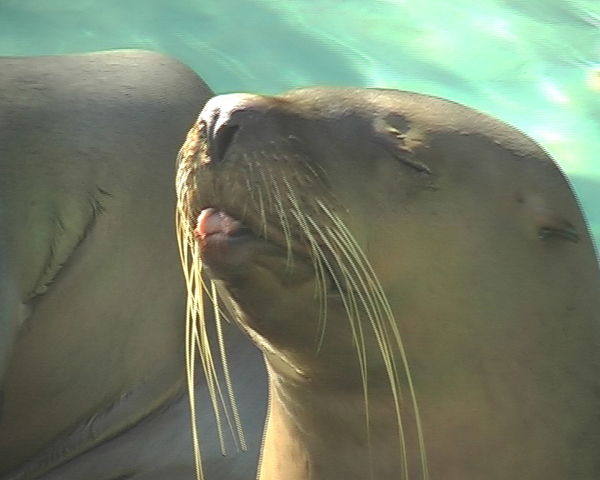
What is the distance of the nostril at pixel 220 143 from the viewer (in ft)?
5.13

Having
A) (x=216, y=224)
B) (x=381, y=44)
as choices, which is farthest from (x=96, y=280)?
(x=381, y=44)

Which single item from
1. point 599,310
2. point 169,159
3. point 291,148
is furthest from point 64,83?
point 599,310

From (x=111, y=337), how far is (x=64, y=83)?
59 centimetres

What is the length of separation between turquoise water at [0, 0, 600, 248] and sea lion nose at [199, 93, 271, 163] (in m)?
3.20

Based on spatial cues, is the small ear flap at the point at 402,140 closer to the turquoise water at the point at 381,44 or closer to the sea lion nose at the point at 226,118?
the sea lion nose at the point at 226,118

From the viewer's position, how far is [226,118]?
1575mm

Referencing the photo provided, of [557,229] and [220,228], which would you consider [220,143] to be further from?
[557,229]

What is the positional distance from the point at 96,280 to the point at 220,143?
1.10 meters

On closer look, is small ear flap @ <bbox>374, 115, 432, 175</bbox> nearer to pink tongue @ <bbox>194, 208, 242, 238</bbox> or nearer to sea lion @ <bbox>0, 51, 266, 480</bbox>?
pink tongue @ <bbox>194, 208, 242, 238</bbox>

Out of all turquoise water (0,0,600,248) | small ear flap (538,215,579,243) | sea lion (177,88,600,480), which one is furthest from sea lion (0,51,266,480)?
turquoise water (0,0,600,248)

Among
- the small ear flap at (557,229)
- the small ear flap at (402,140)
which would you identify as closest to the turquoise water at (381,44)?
the small ear flap at (557,229)

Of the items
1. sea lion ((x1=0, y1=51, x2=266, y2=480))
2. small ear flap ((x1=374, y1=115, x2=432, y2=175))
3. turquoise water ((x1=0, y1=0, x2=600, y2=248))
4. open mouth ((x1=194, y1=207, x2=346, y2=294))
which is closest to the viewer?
open mouth ((x1=194, y1=207, x2=346, y2=294))

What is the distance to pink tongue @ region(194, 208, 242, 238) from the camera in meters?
1.56

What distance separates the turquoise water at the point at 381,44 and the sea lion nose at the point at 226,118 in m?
3.20
